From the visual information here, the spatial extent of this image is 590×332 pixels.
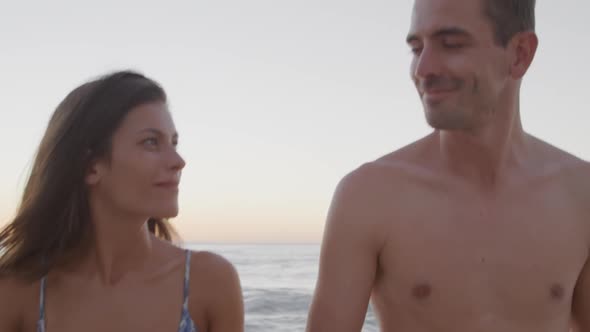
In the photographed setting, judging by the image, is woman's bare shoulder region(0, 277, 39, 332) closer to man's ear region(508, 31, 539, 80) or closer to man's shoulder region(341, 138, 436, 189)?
man's shoulder region(341, 138, 436, 189)

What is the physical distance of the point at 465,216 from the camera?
2938 millimetres

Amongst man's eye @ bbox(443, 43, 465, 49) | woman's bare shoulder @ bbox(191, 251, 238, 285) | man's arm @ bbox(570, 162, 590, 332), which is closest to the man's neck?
man's arm @ bbox(570, 162, 590, 332)

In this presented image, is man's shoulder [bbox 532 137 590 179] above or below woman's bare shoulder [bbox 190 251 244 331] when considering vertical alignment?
above

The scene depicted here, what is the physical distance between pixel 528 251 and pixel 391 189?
55cm

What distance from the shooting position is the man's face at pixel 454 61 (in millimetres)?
2666

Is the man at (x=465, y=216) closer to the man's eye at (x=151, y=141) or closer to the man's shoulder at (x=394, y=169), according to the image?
the man's shoulder at (x=394, y=169)

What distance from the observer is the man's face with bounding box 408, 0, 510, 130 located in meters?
2.67

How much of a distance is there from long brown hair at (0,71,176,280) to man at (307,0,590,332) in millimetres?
959

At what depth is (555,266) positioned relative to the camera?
2891 millimetres

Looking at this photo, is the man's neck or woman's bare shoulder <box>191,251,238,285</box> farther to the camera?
woman's bare shoulder <box>191,251,238,285</box>

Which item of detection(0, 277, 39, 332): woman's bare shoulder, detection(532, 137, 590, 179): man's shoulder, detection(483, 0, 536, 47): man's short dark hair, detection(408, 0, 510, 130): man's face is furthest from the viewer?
detection(0, 277, 39, 332): woman's bare shoulder

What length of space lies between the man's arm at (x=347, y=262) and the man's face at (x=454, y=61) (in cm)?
43

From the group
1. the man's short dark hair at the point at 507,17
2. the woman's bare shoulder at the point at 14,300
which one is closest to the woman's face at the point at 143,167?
the woman's bare shoulder at the point at 14,300

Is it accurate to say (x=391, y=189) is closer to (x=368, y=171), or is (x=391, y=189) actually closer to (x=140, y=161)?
(x=368, y=171)
